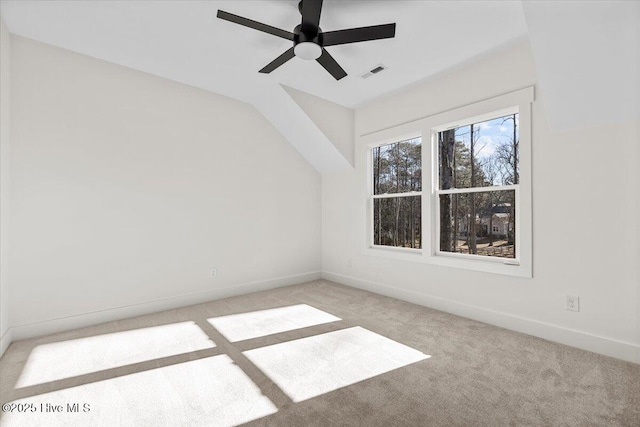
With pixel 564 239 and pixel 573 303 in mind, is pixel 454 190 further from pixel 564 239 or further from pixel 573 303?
pixel 573 303

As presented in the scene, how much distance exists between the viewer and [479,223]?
3277 millimetres

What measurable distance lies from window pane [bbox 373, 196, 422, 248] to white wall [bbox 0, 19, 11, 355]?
393cm

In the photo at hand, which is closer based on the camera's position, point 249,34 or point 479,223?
point 249,34

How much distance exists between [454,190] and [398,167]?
3.01 feet

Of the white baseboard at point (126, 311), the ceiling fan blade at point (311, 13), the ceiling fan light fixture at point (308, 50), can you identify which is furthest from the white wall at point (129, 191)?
the ceiling fan blade at point (311, 13)

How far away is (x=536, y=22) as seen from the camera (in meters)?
1.92

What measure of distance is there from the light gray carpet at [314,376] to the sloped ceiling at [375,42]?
1970 mm

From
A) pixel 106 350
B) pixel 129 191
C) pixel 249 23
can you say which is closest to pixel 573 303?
pixel 249 23

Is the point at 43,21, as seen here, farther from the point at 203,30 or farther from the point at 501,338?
the point at 501,338

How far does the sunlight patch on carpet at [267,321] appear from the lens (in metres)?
2.87

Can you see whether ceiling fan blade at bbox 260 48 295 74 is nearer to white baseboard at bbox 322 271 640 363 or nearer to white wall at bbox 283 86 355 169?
white wall at bbox 283 86 355 169

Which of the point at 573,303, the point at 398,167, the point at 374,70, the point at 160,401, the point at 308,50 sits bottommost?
the point at 160,401

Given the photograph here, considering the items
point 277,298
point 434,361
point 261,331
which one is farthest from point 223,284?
point 434,361

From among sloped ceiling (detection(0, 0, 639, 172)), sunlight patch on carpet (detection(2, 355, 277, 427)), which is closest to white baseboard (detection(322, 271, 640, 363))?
sloped ceiling (detection(0, 0, 639, 172))
